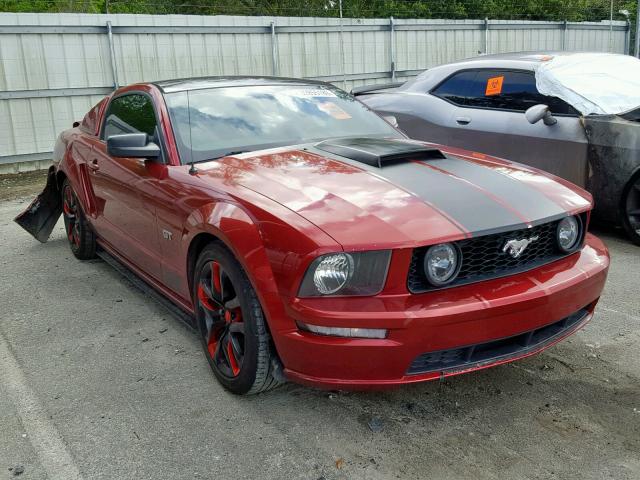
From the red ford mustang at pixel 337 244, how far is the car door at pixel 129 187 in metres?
0.02

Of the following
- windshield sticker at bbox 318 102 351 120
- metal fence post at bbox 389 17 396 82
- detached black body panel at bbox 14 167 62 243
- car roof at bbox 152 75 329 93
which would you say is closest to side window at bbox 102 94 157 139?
car roof at bbox 152 75 329 93

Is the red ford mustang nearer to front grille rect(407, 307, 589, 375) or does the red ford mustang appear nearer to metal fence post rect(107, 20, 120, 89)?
front grille rect(407, 307, 589, 375)

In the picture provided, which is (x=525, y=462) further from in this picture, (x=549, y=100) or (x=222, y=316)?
(x=549, y=100)

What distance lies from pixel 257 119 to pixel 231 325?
1.36 metres

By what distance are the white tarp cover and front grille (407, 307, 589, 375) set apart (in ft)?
10.6

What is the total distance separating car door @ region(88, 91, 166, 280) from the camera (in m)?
3.67

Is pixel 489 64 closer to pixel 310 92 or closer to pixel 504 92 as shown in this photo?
pixel 504 92

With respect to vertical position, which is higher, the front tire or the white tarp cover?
the white tarp cover

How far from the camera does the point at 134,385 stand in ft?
10.5

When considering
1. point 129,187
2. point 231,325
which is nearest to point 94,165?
point 129,187

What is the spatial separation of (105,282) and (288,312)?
2.73 metres

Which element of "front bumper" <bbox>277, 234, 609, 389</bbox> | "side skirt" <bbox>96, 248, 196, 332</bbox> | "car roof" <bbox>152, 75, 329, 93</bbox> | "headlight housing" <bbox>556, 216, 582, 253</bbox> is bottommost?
"side skirt" <bbox>96, 248, 196, 332</bbox>

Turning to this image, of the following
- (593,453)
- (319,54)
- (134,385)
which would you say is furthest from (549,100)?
(319,54)

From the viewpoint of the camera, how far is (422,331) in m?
2.39
